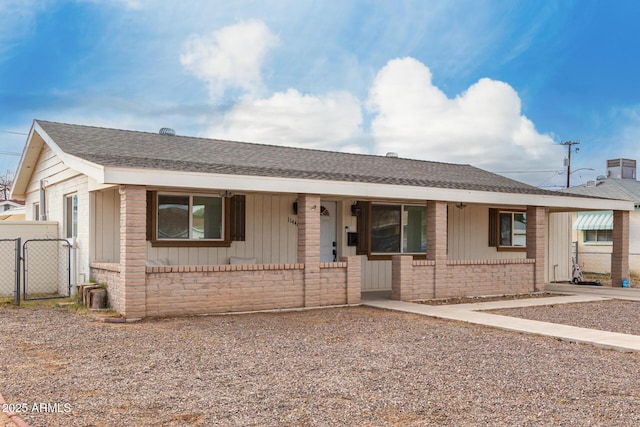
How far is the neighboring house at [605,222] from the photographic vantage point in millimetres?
23016

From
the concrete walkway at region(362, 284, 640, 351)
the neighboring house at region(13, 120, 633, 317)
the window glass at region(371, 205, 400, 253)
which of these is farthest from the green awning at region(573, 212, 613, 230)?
the window glass at region(371, 205, 400, 253)

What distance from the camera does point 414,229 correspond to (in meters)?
15.4

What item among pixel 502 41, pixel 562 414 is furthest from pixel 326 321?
pixel 502 41

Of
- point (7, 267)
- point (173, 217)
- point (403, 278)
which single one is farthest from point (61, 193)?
point (403, 278)

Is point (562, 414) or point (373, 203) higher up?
point (373, 203)

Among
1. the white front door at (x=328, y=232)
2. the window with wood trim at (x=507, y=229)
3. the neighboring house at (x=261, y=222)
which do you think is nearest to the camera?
the neighboring house at (x=261, y=222)

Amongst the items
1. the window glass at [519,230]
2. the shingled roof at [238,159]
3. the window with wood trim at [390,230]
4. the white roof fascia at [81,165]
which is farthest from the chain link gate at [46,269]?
the window glass at [519,230]

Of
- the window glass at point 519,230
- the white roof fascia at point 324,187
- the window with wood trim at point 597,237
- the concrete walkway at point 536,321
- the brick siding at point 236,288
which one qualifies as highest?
the white roof fascia at point 324,187

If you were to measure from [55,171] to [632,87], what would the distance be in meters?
18.6

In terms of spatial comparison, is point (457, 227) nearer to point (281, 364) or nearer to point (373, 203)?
point (373, 203)

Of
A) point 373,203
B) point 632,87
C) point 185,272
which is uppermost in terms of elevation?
point 632,87

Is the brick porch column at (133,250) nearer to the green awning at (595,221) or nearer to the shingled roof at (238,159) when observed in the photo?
the shingled roof at (238,159)

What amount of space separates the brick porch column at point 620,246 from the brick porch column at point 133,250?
13.1 metres

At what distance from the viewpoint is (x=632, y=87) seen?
20.3 meters
